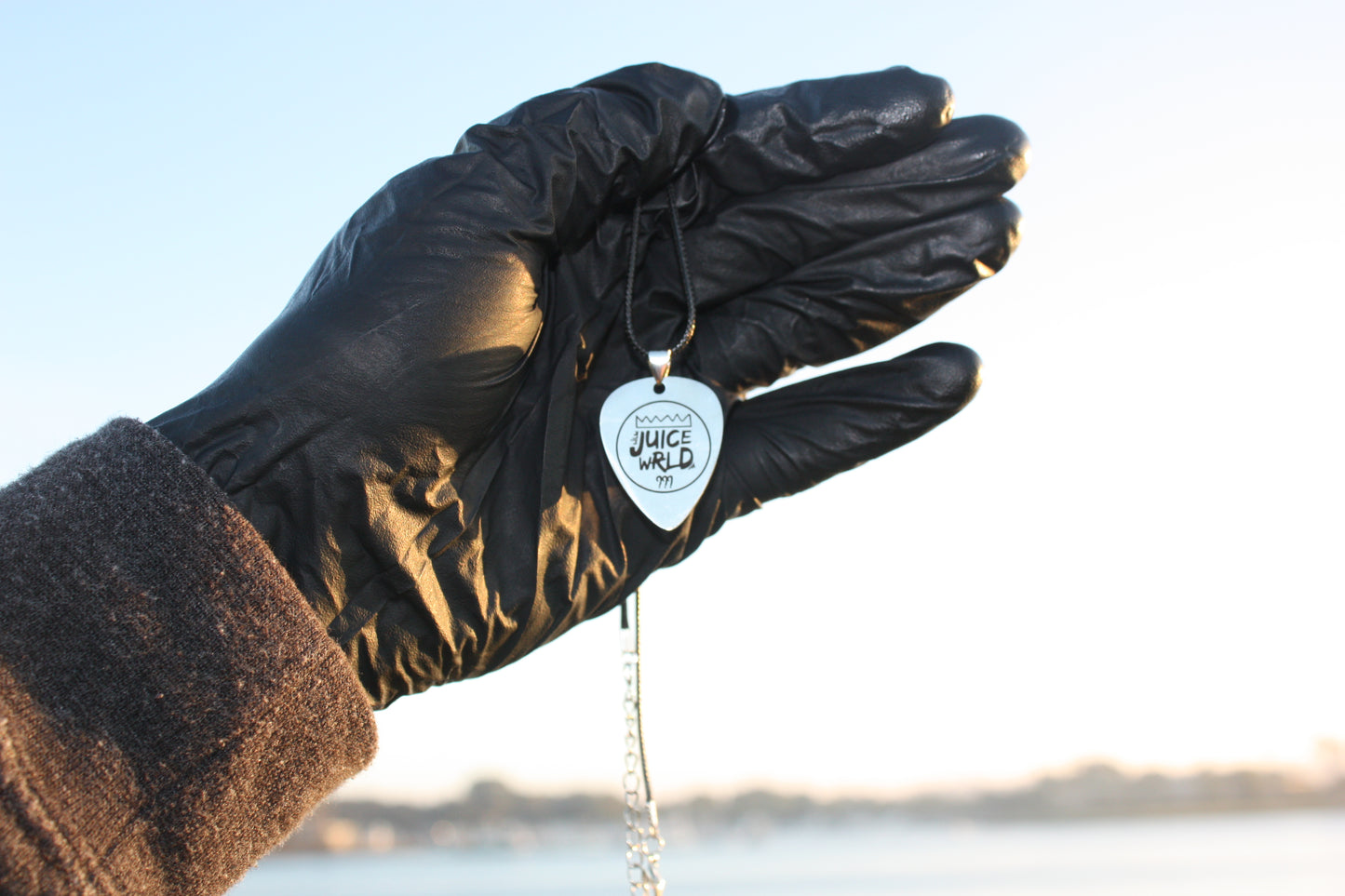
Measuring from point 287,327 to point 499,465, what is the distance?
0.43 m

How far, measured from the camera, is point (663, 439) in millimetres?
1810

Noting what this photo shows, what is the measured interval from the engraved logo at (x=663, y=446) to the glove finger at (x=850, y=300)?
15 cm

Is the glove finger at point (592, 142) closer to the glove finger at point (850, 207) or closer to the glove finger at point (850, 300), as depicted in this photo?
the glove finger at point (850, 207)

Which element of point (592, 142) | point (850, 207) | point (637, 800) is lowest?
point (637, 800)

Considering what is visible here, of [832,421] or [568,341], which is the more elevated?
[568,341]

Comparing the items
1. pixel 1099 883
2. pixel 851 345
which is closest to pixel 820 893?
pixel 1099 883

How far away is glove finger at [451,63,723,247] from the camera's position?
5.08ft

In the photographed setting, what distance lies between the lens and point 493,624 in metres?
1.61

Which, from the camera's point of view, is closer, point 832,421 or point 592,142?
point 592,142

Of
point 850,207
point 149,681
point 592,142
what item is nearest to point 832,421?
point 850,207

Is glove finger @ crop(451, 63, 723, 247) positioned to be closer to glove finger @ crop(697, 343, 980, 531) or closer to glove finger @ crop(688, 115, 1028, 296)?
glove finger @ crop(688, 115, 1028, 296)

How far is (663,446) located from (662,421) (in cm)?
5

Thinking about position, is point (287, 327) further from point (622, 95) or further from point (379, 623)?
point (622, 95)

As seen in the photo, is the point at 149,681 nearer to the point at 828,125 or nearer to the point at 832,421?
the point at 832,421
